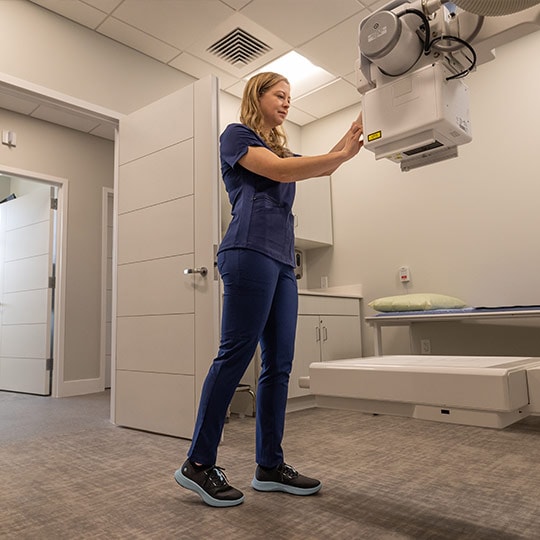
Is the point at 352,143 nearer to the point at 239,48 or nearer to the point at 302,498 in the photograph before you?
the point at 302,498

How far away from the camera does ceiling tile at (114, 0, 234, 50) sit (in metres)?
2.88

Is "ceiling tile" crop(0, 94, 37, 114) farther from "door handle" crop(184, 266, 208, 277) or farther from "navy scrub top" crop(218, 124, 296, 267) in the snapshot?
"navy scrub top" crop(218, 124, 296, 267)

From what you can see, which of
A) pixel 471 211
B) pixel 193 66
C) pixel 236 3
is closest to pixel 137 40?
pixel 193 66

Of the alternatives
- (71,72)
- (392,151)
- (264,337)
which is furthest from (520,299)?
(71,72)

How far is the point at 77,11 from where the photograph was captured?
2.85m

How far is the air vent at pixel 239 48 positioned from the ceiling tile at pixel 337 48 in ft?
1.02

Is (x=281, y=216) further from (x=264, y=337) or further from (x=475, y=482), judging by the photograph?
(x=475, y=482)

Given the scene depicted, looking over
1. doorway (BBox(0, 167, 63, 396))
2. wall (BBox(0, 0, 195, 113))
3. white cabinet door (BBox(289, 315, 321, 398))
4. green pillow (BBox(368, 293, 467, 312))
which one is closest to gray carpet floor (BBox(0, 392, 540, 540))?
white cabinet door (BBox(289, 315, 321, 398))

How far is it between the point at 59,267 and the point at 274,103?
342 cm

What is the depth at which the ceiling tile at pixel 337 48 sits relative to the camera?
317cm

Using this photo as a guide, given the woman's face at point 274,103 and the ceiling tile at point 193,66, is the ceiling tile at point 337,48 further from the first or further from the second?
the woman's face at point 274,103

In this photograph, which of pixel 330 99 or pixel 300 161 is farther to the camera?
pixel 330 99

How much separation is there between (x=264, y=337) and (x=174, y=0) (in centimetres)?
234

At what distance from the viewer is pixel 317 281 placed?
4375 millimetres
